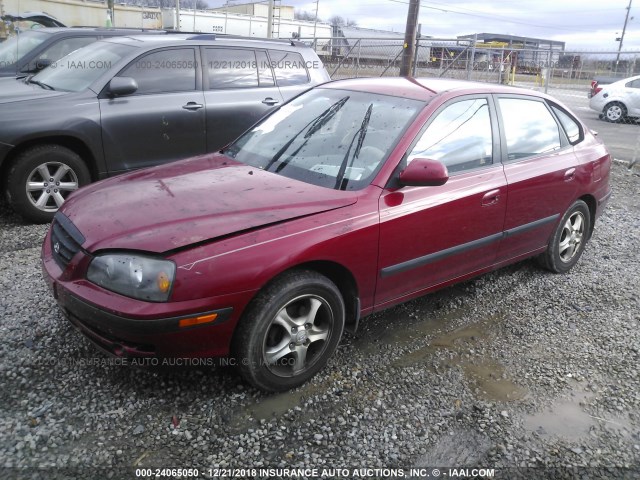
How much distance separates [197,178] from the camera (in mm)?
3217

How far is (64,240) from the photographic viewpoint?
2838 millimetres

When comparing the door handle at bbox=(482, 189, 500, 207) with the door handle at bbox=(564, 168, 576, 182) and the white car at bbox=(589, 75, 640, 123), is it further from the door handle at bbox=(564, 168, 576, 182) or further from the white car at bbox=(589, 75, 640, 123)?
the white car at bbox=(589, 75, 640, 123)

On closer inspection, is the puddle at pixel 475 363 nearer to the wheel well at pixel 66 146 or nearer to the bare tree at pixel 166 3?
the wheel well at pixel 66 146

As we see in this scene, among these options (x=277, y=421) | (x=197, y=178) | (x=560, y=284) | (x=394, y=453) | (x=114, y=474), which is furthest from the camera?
(x=560, y=284)

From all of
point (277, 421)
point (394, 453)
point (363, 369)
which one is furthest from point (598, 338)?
point (277, 421)

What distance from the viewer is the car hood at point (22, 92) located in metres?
4.97

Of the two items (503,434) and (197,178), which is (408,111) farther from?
(503,434)

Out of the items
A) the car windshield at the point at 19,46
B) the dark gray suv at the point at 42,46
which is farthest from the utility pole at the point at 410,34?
the car windshield at the point at 19,46

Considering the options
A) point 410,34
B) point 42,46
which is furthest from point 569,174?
point 410,34

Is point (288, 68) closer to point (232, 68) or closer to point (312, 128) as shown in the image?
point (232, 68)

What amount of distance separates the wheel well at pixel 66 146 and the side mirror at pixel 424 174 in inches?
138

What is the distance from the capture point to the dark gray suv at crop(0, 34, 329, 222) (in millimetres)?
4898

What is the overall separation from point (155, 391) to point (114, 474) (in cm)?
56

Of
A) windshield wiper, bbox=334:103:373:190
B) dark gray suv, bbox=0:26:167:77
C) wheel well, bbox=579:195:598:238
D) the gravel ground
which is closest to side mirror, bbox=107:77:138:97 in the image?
the gravel ground
